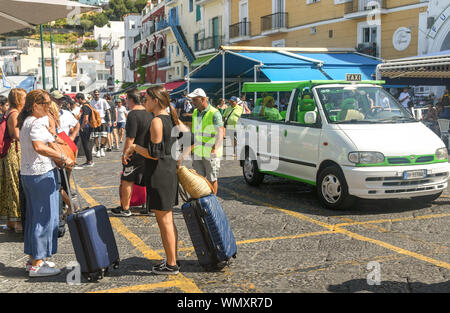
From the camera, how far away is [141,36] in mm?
58750

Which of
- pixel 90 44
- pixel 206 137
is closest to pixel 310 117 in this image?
pixel 206 137

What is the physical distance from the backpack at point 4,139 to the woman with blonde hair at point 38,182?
4.66 ft

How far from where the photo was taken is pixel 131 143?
22.9ft

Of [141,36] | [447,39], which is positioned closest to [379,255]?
[447,39]

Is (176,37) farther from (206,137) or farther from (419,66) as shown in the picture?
(206,137)

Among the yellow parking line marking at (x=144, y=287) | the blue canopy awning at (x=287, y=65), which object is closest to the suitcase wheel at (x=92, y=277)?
the yellow parking line marking at (x=144, y=287)

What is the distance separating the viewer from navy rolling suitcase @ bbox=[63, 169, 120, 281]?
14.7 feet

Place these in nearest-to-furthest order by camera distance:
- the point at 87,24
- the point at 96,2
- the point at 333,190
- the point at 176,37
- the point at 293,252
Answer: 1. the point at 293,252
2. the point at 96,2
3. the point at 333,190
4. the point at 176,37
5. the point at 87,24

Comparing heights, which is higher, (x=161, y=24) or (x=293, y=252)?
(x=161, y=24)

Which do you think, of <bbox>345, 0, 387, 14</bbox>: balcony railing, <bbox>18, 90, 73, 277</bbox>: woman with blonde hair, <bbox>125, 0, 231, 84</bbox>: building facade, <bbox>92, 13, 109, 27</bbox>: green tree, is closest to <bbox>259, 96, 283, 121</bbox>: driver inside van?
<bbox>18, 90, 73, 277</bbox>: woman with blonde hair

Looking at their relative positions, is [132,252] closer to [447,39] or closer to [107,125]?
[107,125]

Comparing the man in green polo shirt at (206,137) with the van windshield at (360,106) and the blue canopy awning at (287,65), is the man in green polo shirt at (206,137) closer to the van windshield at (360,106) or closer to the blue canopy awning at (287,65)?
the van windshield at (360,106)

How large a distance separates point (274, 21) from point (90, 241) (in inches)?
1033
